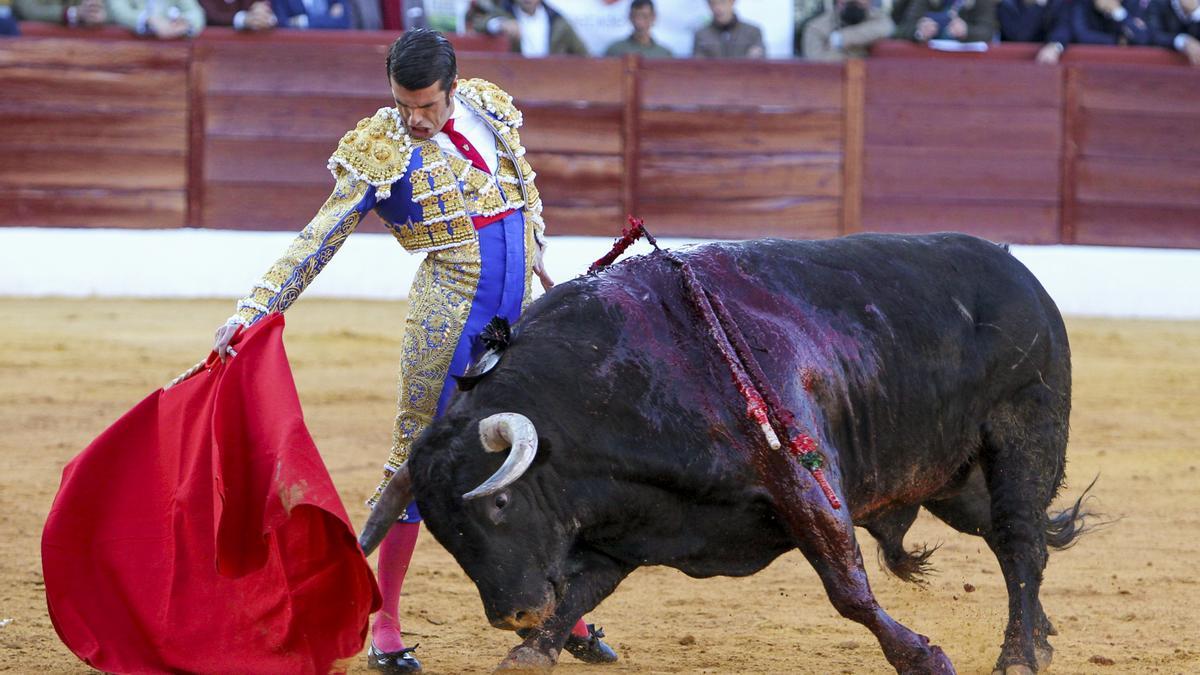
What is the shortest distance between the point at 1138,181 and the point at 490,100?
711 centimetres

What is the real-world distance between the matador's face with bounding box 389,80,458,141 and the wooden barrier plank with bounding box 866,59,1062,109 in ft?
22.1

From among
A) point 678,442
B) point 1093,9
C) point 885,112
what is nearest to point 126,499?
point 678,442

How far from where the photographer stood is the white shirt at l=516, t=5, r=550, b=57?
9.37 meters

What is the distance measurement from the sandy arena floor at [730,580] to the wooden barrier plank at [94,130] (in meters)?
1.56

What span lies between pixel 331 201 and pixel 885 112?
6833 mm

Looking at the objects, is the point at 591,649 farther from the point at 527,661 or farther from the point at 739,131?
the point at 739,131

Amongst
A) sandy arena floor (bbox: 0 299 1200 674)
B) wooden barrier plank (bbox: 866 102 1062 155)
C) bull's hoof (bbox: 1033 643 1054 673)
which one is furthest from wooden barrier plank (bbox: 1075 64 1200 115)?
bull's hoof (bbox: 1033 643 1054 673)

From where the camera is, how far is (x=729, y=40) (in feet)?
30.6

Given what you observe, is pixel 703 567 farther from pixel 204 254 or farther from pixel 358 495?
pixel 204 254

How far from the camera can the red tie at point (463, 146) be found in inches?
124

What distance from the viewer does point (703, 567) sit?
114 inches

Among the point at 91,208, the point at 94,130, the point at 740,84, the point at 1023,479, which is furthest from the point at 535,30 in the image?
the point at 1023,479

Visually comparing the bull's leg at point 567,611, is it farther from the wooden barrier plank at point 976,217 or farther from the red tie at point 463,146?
the wooden barrier plank at point 976,217

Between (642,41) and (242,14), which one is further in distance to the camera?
(642,41)
